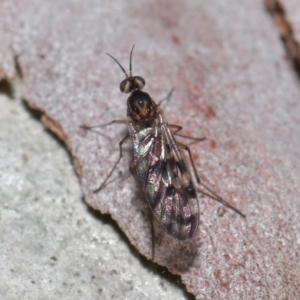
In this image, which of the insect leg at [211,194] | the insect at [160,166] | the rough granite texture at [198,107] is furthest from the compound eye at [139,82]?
the insect leg at [211,194]

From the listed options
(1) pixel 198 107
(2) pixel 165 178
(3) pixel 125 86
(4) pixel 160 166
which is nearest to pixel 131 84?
(3) pixel 125 86

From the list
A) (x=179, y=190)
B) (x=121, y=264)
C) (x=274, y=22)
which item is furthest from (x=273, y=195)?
(x=274, y=22)

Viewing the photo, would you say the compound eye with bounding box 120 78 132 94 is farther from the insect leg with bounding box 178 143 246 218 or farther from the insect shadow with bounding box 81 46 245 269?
the insect leg with bounding box 178 143 246 218

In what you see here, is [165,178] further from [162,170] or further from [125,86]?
[125,86]

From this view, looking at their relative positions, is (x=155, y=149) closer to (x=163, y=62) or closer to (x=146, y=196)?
(x=146, y=196)

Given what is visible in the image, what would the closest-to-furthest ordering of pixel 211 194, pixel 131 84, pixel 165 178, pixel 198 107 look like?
pixel 165 178
pixel 211 194
pixel 131 84
pixel 198 107

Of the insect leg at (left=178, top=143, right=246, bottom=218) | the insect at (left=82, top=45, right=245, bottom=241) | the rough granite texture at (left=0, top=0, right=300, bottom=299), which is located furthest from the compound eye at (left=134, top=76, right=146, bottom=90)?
the insect leg at (left=178, top=143, right=246, bottom=218)

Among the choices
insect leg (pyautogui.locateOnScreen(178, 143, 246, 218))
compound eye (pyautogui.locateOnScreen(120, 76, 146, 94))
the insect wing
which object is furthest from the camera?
compound eye (pyautogui.locateOnScreen(120, 76, 146, 94))
